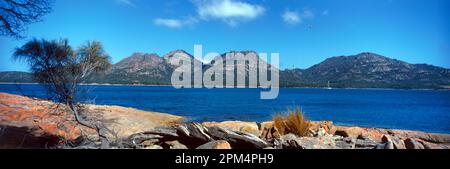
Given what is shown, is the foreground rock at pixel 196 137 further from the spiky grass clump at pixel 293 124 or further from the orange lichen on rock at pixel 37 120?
the orange lichen on rock at pixel 37 120

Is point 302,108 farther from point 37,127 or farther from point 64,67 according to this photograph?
point 64,67

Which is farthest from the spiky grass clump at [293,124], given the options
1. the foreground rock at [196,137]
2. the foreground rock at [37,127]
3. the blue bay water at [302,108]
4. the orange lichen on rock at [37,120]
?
the orange lichen on rock at [37,120]

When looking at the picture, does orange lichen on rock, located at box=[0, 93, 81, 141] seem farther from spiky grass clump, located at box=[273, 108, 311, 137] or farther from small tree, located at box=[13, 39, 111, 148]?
spiky grass clump, located at box=[273, 108, 311, 137]

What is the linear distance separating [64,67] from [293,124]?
15.9 feet

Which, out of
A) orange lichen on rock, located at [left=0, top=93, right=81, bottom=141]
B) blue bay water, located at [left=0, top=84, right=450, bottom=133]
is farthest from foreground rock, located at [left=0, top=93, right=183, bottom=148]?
blue bay water, located at [left=0, top=84, right=450, bottom=133]

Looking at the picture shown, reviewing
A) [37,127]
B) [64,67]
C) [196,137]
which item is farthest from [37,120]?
[196,137]

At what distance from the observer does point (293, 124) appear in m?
6.83

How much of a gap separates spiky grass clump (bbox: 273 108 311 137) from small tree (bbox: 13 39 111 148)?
3466 mm

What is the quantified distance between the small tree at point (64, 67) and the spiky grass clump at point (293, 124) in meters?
3.47

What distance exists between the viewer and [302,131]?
6.66 meters

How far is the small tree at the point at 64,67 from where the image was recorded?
7258 mm

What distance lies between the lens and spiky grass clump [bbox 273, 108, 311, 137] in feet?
21.9

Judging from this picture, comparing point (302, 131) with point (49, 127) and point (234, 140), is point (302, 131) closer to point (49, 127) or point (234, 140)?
point (234, 140)
